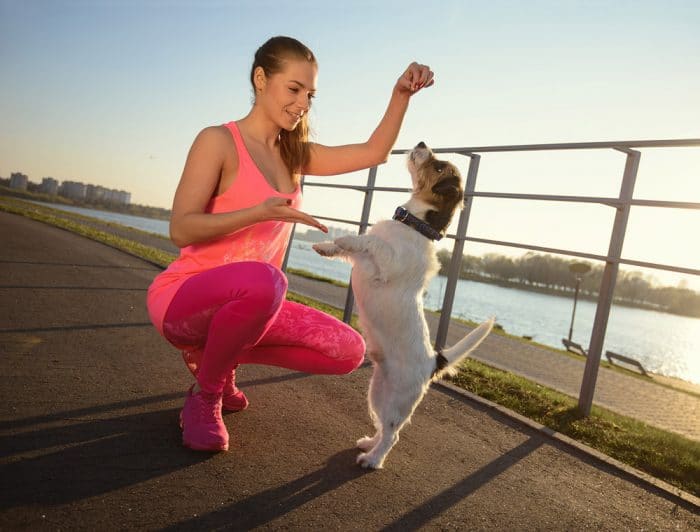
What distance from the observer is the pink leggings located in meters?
2.50

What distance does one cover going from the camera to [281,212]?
2.32 m

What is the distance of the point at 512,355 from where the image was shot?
9.24m

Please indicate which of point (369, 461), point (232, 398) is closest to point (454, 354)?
point (369, 461)

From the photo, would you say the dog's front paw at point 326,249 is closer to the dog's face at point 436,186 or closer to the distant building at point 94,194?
the dog's face at point 436,186

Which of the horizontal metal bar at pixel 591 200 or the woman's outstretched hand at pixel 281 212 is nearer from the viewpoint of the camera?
the woman's outstretched hand at pixel 281 212

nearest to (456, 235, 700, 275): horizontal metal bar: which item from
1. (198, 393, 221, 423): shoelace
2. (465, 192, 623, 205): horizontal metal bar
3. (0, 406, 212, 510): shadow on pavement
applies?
(465, 192, 623, 205): horizontal metal bar

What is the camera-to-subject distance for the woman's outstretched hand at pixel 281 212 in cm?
229

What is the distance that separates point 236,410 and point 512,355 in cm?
714

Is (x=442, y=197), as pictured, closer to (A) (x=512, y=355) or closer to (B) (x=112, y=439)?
(B) (x=112, y=439)

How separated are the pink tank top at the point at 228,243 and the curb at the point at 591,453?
2603 mm

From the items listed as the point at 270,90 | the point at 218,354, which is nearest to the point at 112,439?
the point at 218,354

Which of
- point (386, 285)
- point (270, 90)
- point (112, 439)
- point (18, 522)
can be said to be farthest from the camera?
point (386, 285)

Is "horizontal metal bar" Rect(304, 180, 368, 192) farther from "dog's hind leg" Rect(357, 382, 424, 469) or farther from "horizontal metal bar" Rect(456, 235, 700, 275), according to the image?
"dog's hind leg" Rect(357, 382, 424, 469)

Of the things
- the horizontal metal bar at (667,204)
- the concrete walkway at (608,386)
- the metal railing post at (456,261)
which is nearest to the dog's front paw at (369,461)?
the metal railing post at (456,261)
